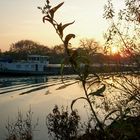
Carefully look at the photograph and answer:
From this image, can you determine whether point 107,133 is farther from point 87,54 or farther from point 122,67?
point 122,67

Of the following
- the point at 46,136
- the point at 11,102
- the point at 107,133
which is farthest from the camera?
the point at 11,102

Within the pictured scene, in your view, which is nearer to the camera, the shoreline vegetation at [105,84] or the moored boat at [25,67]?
the shoreline vegetation at [105,84]

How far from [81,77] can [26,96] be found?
4432 cm

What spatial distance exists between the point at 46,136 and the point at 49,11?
1925cm

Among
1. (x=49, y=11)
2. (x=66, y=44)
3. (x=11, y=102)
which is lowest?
(x=11, y=102)

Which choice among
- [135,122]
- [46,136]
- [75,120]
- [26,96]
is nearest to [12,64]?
[26,96]

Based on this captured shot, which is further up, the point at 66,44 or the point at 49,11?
the point at 49,11

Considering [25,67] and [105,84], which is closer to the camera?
[105,84]

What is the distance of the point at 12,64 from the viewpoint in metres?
90.5

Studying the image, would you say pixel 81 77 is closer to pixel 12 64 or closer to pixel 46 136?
pixel 46 136

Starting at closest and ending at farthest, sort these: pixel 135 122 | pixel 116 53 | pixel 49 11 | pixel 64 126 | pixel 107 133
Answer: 1. pixel 49 11
2. pixel 107 133
3. pixel 135 122
4. pixel 116 53
5. pixel 64 126

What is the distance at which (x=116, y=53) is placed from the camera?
9.30 meters

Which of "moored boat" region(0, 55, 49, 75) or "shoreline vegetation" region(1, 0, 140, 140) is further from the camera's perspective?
"moored boat" region(0, 55, 49, 75)

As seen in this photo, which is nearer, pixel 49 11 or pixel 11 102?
pixel 49 11
